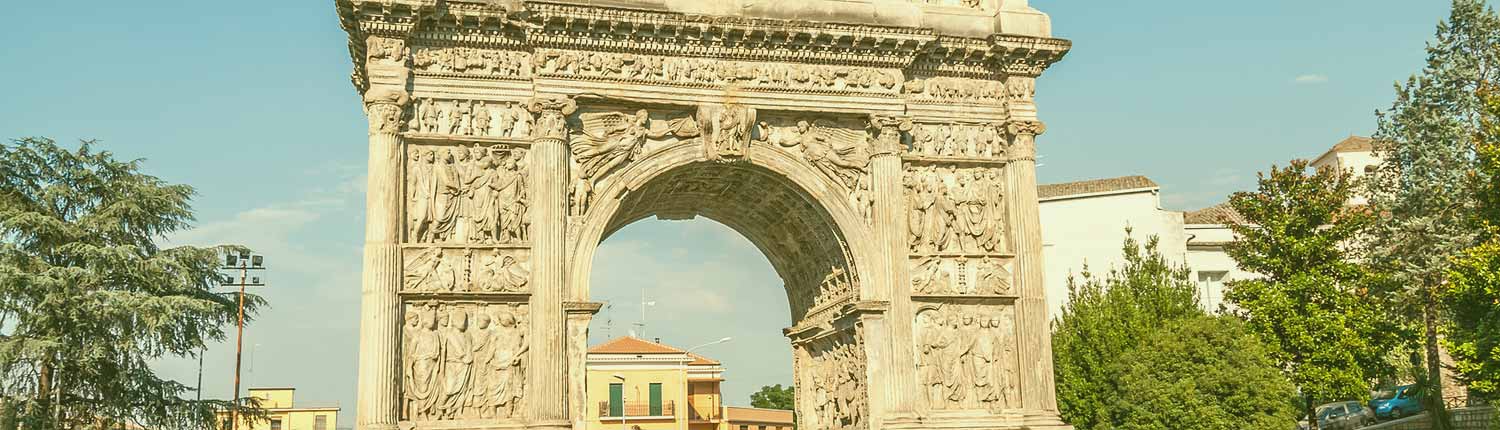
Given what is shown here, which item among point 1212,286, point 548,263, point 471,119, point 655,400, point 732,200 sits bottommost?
point 655,400

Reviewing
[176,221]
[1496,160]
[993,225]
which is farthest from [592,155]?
[1496,160]

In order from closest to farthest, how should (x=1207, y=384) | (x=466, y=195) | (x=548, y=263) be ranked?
(x=548, y=263) → (x=466, y=195) → (x=1207, y=384)

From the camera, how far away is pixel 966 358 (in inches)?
735

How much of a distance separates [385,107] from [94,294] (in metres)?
6.95

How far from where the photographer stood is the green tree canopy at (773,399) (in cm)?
6862

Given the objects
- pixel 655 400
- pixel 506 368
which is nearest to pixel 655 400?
pixel 655 400

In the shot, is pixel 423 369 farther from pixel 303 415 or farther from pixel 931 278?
pixel 303 415

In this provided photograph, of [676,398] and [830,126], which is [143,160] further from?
[676,398]

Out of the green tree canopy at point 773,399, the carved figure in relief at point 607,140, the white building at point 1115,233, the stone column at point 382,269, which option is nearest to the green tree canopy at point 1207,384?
the white building at point 1115,233

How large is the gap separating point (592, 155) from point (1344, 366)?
51.5 ft

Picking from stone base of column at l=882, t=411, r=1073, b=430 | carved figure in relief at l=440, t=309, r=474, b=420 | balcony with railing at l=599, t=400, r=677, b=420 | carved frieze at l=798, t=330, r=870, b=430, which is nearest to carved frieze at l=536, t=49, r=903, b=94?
carved figure in relief at l=440, t=309, r=474, b=420

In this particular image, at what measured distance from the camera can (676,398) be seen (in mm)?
46344

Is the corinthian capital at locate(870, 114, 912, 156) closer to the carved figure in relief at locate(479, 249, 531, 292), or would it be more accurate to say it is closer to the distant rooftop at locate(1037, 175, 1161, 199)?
the carved figure in relief at locate(479, 249, 531, 292)

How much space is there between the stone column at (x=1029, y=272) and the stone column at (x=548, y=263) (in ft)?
21.2
